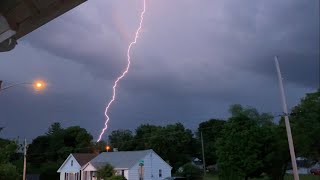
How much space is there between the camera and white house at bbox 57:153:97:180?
60.7 metres

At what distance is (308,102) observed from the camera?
4091 cm

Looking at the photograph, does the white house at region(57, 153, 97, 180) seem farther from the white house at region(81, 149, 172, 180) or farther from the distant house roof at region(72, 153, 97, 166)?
the white house at region(81, 149, 172, 180)

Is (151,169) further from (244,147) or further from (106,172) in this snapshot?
(244,147)

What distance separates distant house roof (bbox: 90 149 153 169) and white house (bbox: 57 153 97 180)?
2.51 metres

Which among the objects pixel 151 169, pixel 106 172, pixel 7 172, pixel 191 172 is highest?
pixel 151 169

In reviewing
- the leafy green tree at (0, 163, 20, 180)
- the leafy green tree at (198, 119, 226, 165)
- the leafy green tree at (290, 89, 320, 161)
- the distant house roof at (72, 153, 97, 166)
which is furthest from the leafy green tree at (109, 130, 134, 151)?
the leafy green tree at (0, 163, 20, 180)

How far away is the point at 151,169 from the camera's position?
54500 millimetres

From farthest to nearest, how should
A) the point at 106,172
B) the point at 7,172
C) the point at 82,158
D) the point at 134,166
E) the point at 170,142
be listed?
1. the point at 170,142
2. the point at 82,158
3. the point at 134,166
4. the point at 106,172
5. the point at 7,172

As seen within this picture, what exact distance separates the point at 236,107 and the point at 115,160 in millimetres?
17307

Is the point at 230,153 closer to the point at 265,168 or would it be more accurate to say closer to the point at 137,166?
the point at 265,168

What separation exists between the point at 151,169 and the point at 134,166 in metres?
2.72

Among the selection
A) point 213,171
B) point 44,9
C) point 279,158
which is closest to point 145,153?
point 279,158

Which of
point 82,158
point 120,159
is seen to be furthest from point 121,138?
point 120,159

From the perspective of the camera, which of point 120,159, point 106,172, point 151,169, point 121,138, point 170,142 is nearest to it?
point 106,172
